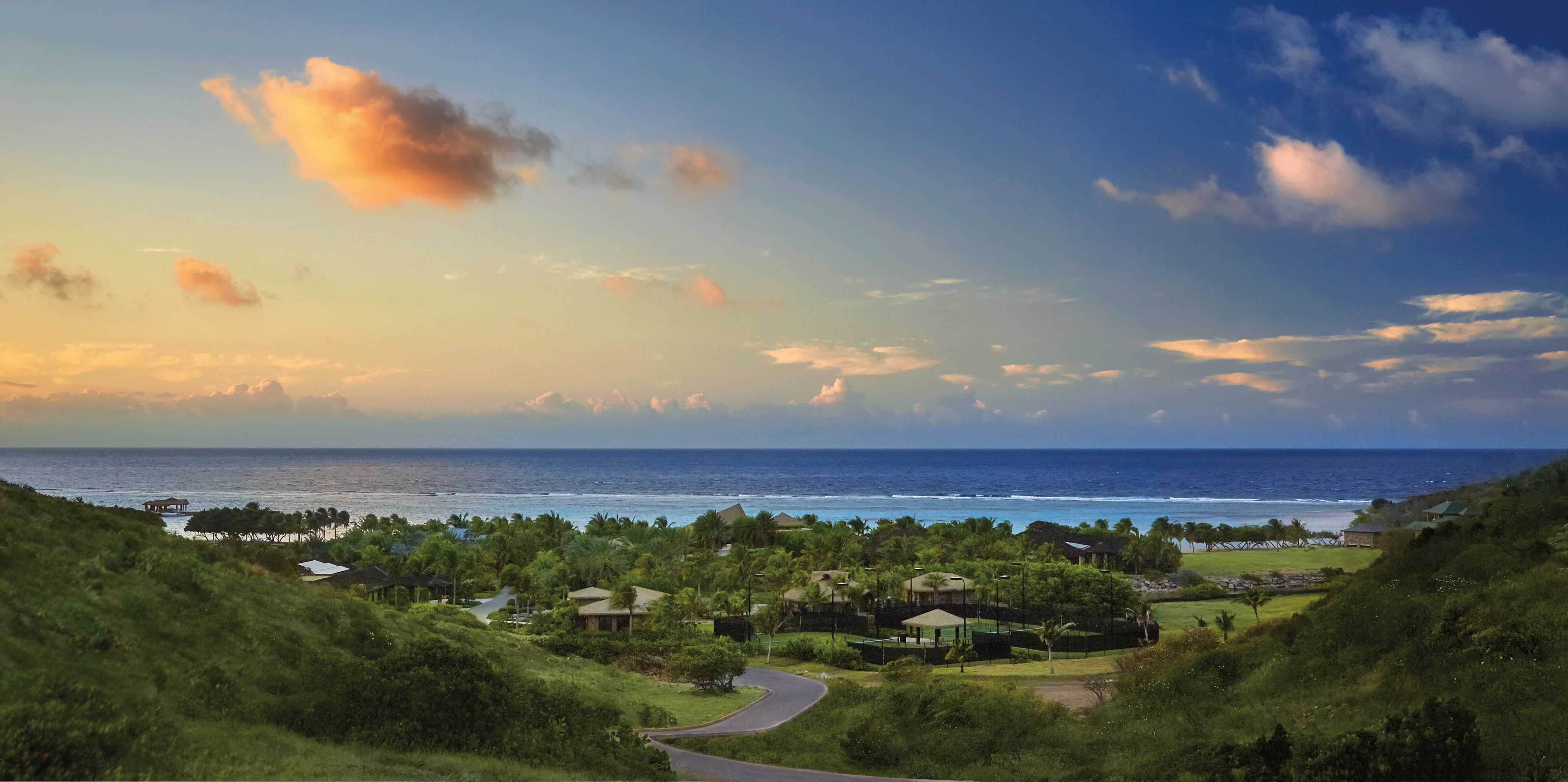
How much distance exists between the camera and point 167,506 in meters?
93.4

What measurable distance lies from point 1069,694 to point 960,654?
7914 millimetres

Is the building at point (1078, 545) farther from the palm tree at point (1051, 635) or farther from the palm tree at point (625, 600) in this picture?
the palm tree at point (625, 600)

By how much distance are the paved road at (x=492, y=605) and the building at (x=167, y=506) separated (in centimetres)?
4642

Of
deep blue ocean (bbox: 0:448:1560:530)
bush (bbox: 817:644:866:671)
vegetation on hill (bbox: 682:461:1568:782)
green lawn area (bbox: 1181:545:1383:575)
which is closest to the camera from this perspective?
vegetation on hill (bbox: 682:461:1568:782)

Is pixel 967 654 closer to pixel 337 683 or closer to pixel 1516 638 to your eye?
pixel 1516 638

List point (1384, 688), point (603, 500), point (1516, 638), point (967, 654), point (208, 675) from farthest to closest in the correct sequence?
point (603, 500) < point (967, 654) < point (1384, 688) < point (1516, 638) < point (208, 675)

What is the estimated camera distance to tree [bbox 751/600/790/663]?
1449 inches

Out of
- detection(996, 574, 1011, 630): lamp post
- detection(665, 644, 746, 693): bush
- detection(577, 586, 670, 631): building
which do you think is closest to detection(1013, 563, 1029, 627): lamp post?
detection(996, 574, 1011, 630): lamp post

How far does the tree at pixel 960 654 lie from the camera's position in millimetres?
34250

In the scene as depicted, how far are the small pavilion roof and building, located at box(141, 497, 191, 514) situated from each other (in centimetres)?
7462

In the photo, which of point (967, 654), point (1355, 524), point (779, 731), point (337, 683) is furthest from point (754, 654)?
point (1355, 524)

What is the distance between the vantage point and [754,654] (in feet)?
120

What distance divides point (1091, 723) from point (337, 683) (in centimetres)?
1725

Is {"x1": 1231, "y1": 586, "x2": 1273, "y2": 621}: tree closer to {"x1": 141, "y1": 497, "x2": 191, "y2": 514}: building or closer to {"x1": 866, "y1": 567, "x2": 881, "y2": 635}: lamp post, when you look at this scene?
{"x1": 866, "y1": 567, "x2": 881, "y2": 635}: lamp post
